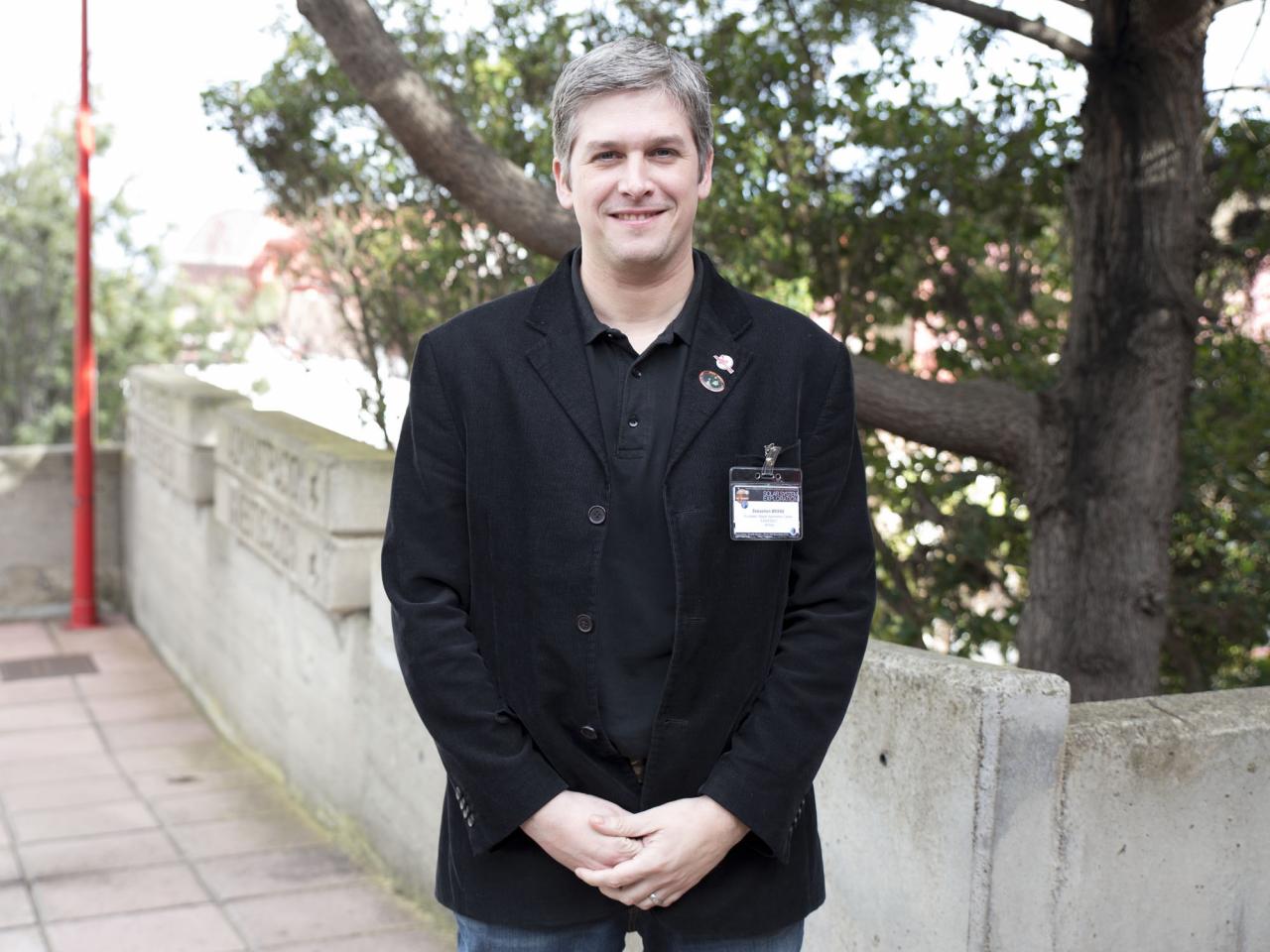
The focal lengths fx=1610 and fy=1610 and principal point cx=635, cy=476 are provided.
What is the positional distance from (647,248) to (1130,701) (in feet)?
5.19

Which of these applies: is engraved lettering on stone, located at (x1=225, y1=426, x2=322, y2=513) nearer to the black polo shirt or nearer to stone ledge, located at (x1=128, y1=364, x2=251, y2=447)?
stone ledge, located at (x1=128, y1=364, x2=251, y2=447)

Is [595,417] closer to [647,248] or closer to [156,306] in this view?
[647,248]

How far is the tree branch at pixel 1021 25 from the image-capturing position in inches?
181

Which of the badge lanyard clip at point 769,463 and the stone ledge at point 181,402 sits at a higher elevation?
the badge lanyard clip at point 769,463

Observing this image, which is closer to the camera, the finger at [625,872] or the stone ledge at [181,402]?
the finger at [625,872]

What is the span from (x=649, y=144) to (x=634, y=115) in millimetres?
41

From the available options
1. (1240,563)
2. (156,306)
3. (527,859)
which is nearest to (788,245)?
(1240,563)

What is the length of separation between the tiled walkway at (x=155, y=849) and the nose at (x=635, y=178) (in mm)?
2979

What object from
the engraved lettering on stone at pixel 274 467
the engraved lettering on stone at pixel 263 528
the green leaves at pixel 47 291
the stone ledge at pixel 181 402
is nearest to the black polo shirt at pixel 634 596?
the engraved lettering on stone at pixel 274 467

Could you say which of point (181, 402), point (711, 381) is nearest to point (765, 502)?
point (711, 381)

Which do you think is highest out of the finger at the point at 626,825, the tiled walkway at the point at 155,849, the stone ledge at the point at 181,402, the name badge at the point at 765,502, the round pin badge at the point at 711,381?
the round pin badge at the point at 711,381

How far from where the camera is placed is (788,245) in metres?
6.15

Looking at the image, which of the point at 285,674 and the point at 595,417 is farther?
the point at 285,674

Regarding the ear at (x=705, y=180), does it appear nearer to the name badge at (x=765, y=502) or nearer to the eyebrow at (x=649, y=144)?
the eyebrow at (x=649, y=144)
